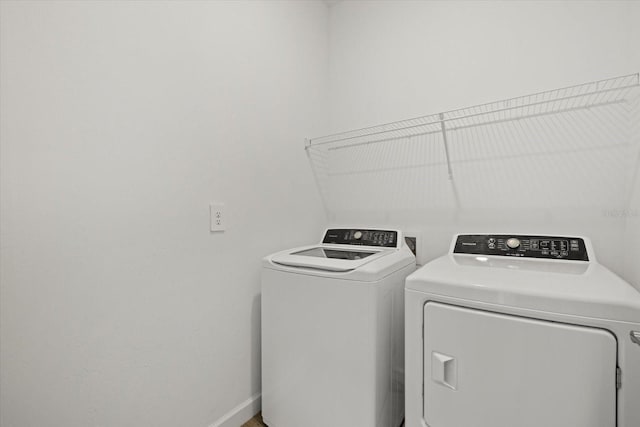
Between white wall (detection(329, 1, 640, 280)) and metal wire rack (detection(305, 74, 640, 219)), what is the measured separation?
0.06 meters

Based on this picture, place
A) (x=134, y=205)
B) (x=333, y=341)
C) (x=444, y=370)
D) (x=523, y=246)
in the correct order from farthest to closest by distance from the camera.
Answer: (x=523, y=246) → (x=333, y=341) → (x=134, y=205) → (x=444, y=370)

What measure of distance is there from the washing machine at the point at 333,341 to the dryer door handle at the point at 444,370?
239 mm

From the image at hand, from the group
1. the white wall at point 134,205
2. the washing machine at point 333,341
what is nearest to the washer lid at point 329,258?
the washing machine at point 333,341

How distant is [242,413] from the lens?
5.18 feet

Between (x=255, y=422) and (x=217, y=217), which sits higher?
(x=217, y=217)

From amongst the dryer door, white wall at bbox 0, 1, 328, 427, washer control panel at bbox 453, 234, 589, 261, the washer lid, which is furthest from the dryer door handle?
white wall at bbox 0, 1, 328, 427

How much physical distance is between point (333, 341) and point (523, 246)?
3.38 feet

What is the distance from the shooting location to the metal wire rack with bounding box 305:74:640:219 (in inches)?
54.3

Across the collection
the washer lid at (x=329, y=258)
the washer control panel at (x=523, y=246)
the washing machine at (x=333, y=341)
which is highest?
the washer control panel at (x=523, y=246)

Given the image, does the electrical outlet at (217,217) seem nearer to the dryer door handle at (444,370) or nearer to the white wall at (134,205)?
the white wall at (134,205)

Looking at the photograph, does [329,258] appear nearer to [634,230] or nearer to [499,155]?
[499,155]

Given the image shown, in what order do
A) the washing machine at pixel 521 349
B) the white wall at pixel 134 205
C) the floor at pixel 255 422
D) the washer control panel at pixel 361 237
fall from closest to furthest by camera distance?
the washing machine at pixel 521 349 → the white wall at pixel 134 205 → the floor at pixel 255 422 → the washer control panel at pixel 361 237

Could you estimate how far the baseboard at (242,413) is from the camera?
1490mm

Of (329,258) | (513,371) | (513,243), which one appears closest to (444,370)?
(513,371)
